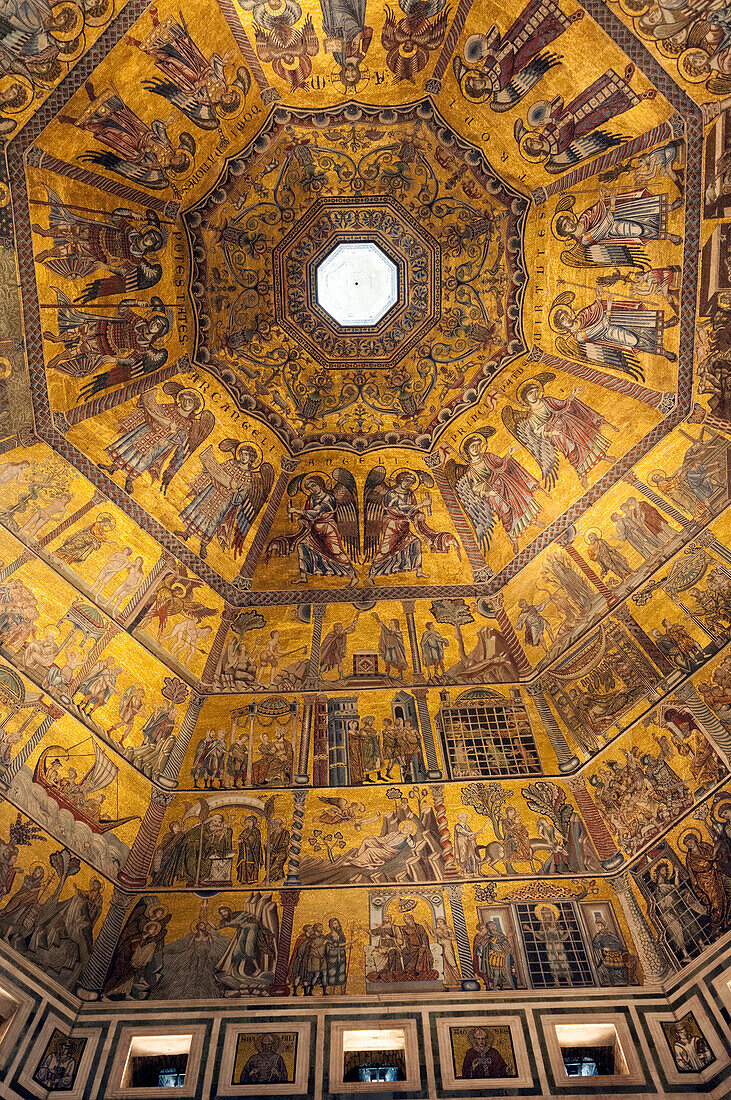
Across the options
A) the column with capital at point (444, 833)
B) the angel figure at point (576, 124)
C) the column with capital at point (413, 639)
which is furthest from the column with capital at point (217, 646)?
the angel figure at point (576, 124)

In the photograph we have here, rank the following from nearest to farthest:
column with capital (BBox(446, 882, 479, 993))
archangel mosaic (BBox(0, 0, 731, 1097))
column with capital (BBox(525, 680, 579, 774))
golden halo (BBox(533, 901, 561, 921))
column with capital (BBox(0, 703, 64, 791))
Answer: column with capital (BBox(446, 882, 479, 993))
archangel mosaic (BBox(0, 0, 731, 1097))
golden halo (BBox(533, 901, 561, 921))
column with capital (BBox(0, 703, 64, 791))
column with capital (BBox(525, 680, 579, 774))

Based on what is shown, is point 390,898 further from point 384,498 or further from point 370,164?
point 370,164

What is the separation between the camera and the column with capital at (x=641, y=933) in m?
10.4

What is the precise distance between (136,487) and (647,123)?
33.1 feet

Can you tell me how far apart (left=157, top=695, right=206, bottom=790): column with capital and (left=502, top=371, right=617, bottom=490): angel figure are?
7442 mm

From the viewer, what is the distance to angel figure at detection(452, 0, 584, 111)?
1141cm

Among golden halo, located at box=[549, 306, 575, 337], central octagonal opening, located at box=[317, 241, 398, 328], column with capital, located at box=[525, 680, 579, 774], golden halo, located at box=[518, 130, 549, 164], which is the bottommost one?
column with capital, located at box=[525, 680, 579, 774]

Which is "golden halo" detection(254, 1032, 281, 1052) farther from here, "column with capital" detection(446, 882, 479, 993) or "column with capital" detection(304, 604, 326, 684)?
"column with capital" detection(304, 604, 326, 684)

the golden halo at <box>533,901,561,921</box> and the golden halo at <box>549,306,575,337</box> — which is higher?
A: the golden halo at <box>549,306,575,337</box>

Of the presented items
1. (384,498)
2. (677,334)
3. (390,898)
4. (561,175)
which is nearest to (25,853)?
(390,898)

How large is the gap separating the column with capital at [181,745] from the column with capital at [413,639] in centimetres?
377

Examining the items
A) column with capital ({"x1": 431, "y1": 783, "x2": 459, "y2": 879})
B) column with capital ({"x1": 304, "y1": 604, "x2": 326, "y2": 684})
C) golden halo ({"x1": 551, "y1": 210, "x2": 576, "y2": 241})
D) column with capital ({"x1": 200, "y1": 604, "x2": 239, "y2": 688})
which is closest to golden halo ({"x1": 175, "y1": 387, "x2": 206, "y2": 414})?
column with capital ({"x1": 200, "y1": 604, "x2": 239, "y2": 688})

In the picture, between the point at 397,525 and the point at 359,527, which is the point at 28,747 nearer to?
the point at 359,527

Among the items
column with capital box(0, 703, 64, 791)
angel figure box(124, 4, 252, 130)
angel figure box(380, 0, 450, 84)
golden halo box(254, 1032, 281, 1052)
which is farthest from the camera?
angel figure box(380, 0, 450, 84)
